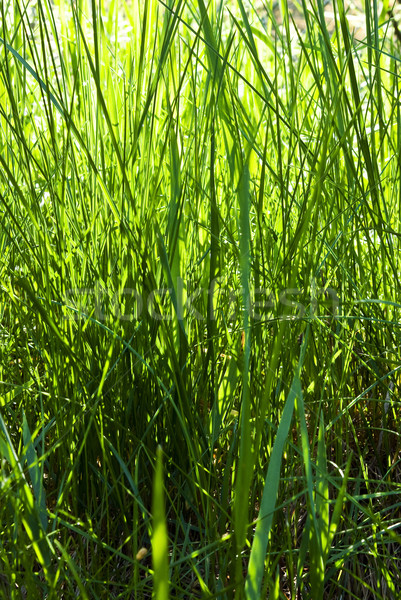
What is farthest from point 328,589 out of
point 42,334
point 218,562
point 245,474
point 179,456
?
point 42,334

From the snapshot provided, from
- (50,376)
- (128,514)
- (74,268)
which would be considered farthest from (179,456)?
(74,268)

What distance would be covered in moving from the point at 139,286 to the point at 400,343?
37 cm

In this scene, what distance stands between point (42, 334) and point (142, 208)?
0.22 m

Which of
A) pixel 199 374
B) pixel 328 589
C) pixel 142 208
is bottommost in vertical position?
pixel 328 589

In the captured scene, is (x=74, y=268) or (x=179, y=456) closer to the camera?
(x=179, y=456)

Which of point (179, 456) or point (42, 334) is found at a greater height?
point (42, 334)

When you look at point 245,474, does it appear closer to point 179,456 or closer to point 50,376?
point 179,456

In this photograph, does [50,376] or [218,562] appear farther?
[50,376]

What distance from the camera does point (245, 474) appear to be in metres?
0.44

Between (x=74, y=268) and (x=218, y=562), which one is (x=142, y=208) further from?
(x=218, y=562)

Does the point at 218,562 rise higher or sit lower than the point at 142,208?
lower

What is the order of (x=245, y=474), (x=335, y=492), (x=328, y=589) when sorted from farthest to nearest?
(x=335, y=492)
(x=328, y=589)
(x=245, y=474)

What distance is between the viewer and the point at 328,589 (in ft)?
2.35

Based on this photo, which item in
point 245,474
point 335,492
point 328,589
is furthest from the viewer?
point 335,492
